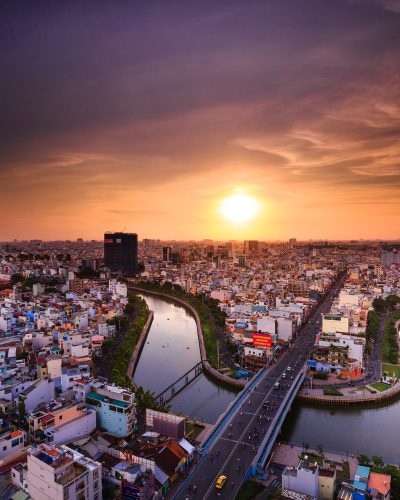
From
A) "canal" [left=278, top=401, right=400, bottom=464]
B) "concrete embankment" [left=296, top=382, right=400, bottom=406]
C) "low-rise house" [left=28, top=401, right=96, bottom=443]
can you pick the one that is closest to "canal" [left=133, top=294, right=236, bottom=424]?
"canal" [left=278, top=401, right=400, bottom=464]

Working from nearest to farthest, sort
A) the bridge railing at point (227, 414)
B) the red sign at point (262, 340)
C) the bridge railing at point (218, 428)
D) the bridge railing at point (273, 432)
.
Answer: the bridge railing at point (218, 428) < the bridge railing at point (273, 432) < the bridge railing at point (227, 414) < the red sign at point (262, 340)

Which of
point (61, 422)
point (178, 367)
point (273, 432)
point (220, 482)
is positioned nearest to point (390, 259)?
point (178, 367)

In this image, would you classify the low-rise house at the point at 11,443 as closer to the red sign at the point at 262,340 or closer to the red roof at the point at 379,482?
the red roof at the point at 379,482

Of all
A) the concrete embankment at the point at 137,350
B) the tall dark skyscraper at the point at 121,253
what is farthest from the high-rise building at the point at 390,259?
the concrete embankment at the point at 137,350

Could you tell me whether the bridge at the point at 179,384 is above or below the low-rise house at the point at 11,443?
below

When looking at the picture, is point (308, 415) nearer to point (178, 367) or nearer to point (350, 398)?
point (350, 398)

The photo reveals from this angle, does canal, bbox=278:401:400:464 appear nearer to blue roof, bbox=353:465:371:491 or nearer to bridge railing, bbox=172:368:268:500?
bridge railing, bbox=172:368:268:500

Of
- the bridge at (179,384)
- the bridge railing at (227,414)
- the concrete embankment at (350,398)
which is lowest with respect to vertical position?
the bridge at (179,384)
